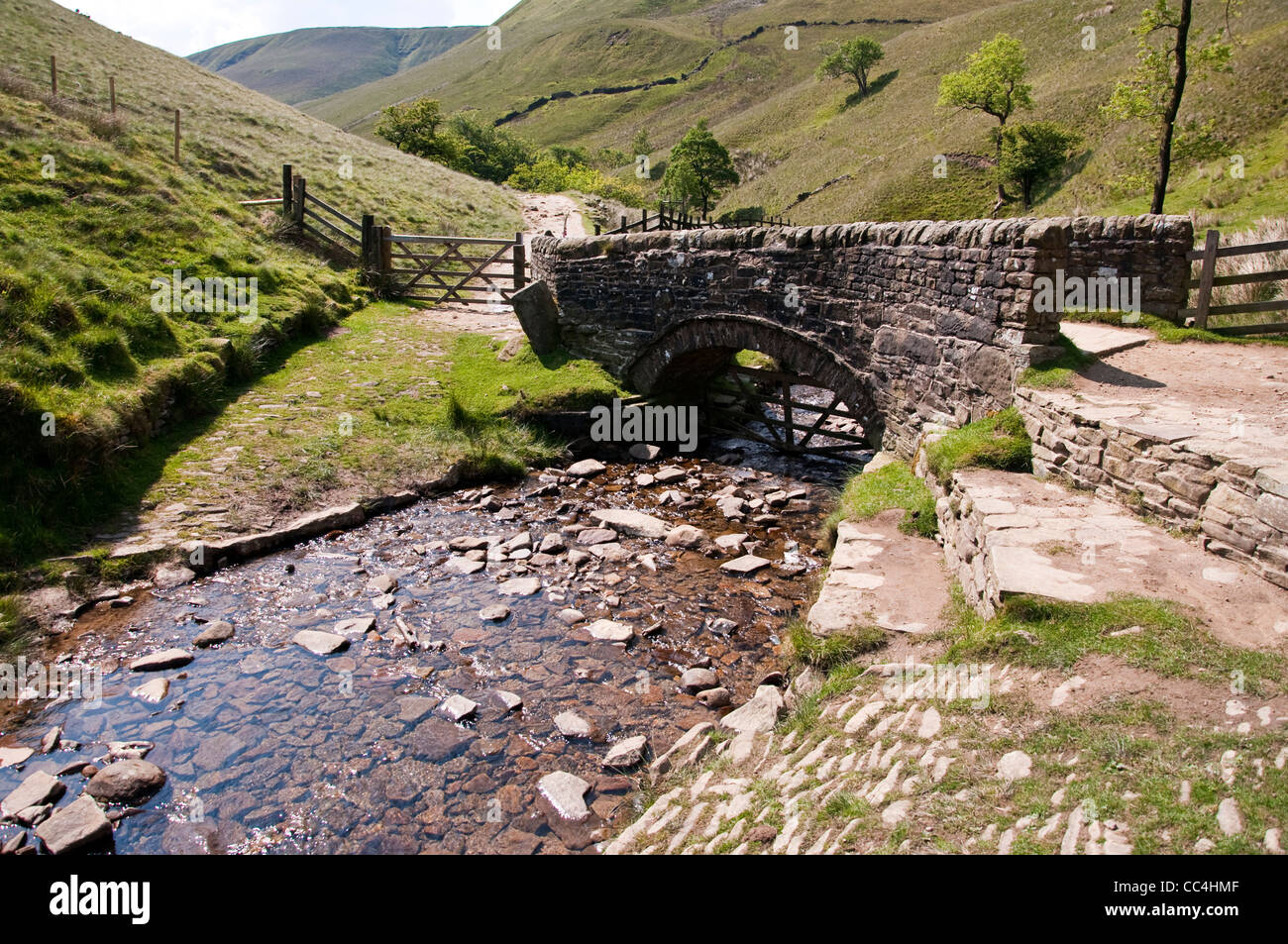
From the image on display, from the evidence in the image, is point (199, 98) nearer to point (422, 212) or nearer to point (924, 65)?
point (422, 212)

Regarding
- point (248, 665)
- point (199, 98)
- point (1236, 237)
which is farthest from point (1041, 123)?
point (248, 665)

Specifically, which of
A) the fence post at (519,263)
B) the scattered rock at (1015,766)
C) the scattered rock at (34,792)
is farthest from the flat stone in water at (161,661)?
the fence post at (519,263)

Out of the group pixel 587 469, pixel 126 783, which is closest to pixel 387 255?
pixel 587 469

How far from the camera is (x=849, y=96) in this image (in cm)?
7762

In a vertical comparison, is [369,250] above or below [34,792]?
above

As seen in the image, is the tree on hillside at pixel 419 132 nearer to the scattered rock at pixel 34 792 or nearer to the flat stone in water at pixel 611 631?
the flat stone in water at pixel 611 631

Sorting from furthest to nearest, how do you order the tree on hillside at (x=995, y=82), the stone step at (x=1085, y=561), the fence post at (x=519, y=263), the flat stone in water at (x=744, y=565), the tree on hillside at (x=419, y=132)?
the tree on hillside at (x=419, y=132) → the tree on hillside at (x=995, y=82) → the fence post at (x=519, y=263) → the flat stone in water at (x=744, y=565) → the stone step at (x=1085, y=561)

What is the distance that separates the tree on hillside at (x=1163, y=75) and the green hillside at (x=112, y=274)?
19.4 m

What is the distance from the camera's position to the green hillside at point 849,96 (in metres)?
33.3

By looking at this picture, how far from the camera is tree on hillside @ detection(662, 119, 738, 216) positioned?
56.8 meters

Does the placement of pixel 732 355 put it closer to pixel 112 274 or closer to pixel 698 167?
pixel 112 274

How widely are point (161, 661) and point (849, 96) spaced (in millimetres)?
86532

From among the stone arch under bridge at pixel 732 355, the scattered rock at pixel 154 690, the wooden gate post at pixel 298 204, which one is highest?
the wooden gate post at pixel 298 204

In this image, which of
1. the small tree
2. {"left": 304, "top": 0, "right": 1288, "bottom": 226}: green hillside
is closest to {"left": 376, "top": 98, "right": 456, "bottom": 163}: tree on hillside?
{"left": 304, "top": 0, "right": 1288, "bottom": 226}: green hillside
